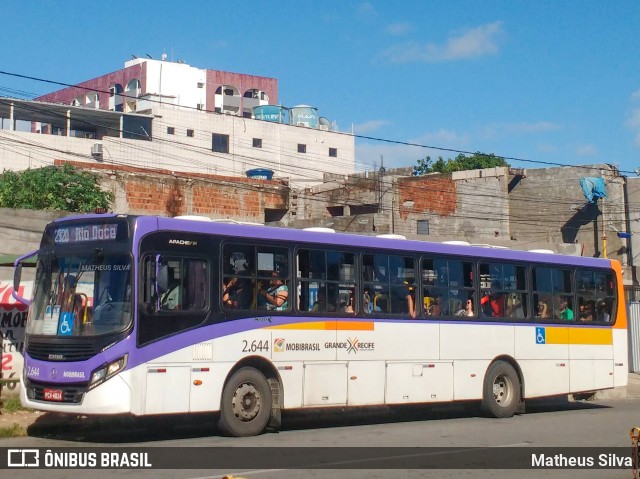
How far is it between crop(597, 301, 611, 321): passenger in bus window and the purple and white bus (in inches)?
18.3

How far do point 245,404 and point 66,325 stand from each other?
290 centimetres

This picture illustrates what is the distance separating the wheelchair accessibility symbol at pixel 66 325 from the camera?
39.9ft

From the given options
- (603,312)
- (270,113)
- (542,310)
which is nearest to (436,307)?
(542,310)

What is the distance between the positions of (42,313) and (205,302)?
228cm

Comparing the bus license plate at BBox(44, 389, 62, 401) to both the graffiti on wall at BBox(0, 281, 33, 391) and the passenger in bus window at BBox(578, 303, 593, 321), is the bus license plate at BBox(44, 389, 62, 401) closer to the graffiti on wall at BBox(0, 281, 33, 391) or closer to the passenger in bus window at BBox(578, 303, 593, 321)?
the graffiti on wall at BBox(0, 281, 33, 391)

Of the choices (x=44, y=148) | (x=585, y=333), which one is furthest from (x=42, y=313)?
(x=44, y=148)

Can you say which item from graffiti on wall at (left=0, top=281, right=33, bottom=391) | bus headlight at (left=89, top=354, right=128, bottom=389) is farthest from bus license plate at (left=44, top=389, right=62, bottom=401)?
graffiti on wall at (left=0, top=281, right=33, bottom=391)

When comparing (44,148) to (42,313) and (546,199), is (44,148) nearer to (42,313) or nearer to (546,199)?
(546,199)

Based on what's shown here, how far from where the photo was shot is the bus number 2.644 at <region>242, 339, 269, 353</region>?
13438 mm

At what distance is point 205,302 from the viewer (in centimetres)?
1299

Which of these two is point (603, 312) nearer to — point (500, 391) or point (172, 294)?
point (500, 391)

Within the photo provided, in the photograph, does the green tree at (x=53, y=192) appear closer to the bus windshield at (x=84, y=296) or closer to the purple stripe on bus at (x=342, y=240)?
the purple stripe on bus at (x=342, y=240)

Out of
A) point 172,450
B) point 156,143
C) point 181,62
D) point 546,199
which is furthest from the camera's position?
point 181,62

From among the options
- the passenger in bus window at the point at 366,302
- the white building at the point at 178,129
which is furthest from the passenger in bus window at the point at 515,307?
the white building at the point at 178,129
